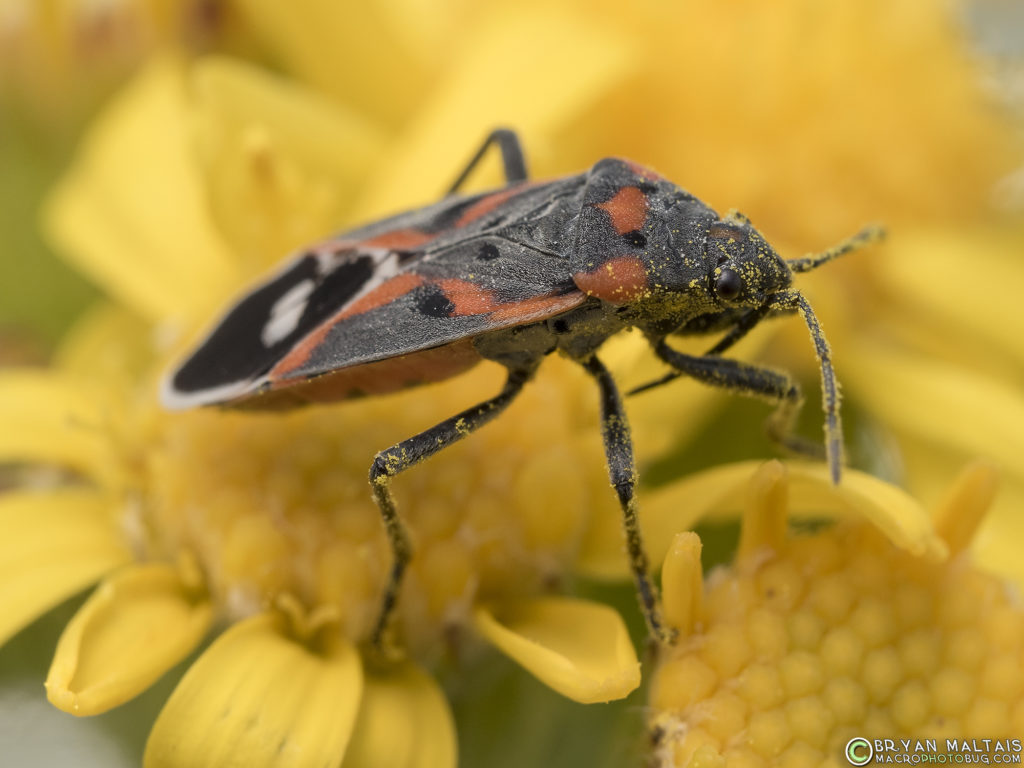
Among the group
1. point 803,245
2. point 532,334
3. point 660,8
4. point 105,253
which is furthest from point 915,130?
point 105,253

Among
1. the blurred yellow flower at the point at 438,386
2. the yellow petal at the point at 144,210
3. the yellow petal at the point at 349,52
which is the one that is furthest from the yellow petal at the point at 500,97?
the yellow petal at the point at 144,210

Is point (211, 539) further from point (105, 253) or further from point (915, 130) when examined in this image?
point (915, 130)

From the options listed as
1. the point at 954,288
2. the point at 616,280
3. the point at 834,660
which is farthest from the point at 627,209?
the point at 954,288

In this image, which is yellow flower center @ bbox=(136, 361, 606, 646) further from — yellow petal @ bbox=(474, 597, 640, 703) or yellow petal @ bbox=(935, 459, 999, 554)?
yellow petal @ bbox=(935, 459, 999, 554)

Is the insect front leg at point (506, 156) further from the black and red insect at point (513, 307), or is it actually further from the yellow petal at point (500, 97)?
the black and red insect at point (513, 307)

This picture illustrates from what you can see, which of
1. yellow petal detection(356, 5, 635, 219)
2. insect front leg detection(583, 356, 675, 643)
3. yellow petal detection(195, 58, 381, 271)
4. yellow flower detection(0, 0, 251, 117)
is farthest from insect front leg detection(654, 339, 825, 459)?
yellow flower detection(0, 0, 251, 117)

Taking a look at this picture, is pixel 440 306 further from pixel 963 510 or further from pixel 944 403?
pixel 944 403
